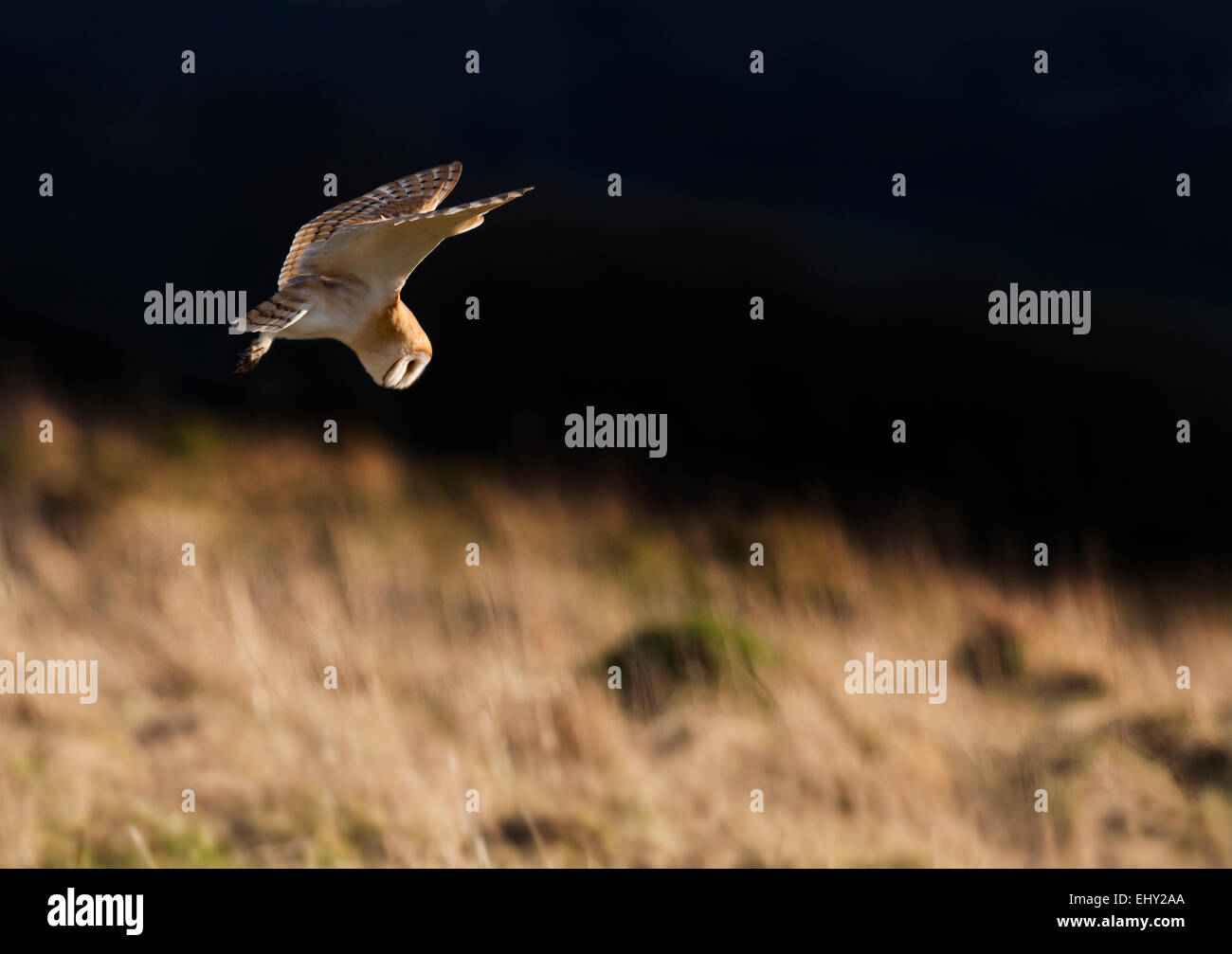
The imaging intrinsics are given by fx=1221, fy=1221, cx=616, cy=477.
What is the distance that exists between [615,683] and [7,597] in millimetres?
3652

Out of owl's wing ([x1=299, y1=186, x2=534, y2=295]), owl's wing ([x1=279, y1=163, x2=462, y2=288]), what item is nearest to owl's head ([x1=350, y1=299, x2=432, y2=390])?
owl's wing ([x1=299, y1=186, x2=534, y2=295])

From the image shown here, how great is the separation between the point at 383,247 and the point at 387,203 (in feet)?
4.20

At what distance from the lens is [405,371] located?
5.07 m

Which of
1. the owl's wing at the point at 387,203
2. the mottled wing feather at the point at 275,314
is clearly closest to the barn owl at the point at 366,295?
the mottled wing feather at the point at 275,314

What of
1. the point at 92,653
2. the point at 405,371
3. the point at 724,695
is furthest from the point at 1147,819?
the point at 92,653

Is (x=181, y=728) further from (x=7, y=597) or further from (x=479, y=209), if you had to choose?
(x=479, y=209)

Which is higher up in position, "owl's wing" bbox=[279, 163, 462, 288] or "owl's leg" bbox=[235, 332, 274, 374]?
"owl's wing" bbox=[279, 163, 462, 288]

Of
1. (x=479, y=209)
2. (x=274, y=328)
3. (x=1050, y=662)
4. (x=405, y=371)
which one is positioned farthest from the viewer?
(x=1050, y=662)

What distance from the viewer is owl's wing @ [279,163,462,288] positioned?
5480 millimetres

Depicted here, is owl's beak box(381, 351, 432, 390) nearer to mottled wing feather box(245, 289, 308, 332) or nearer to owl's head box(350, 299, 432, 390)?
owl's head box(350, 299, 432, 390)

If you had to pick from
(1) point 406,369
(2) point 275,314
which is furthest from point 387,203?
(2) point 275,314

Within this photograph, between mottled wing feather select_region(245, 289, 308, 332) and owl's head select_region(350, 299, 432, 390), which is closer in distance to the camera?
mottled wing feather select_region(245, 289, 308, 332)

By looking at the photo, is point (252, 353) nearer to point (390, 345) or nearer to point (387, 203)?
point (390, 345)

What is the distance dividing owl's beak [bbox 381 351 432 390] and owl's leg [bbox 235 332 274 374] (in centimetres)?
53
